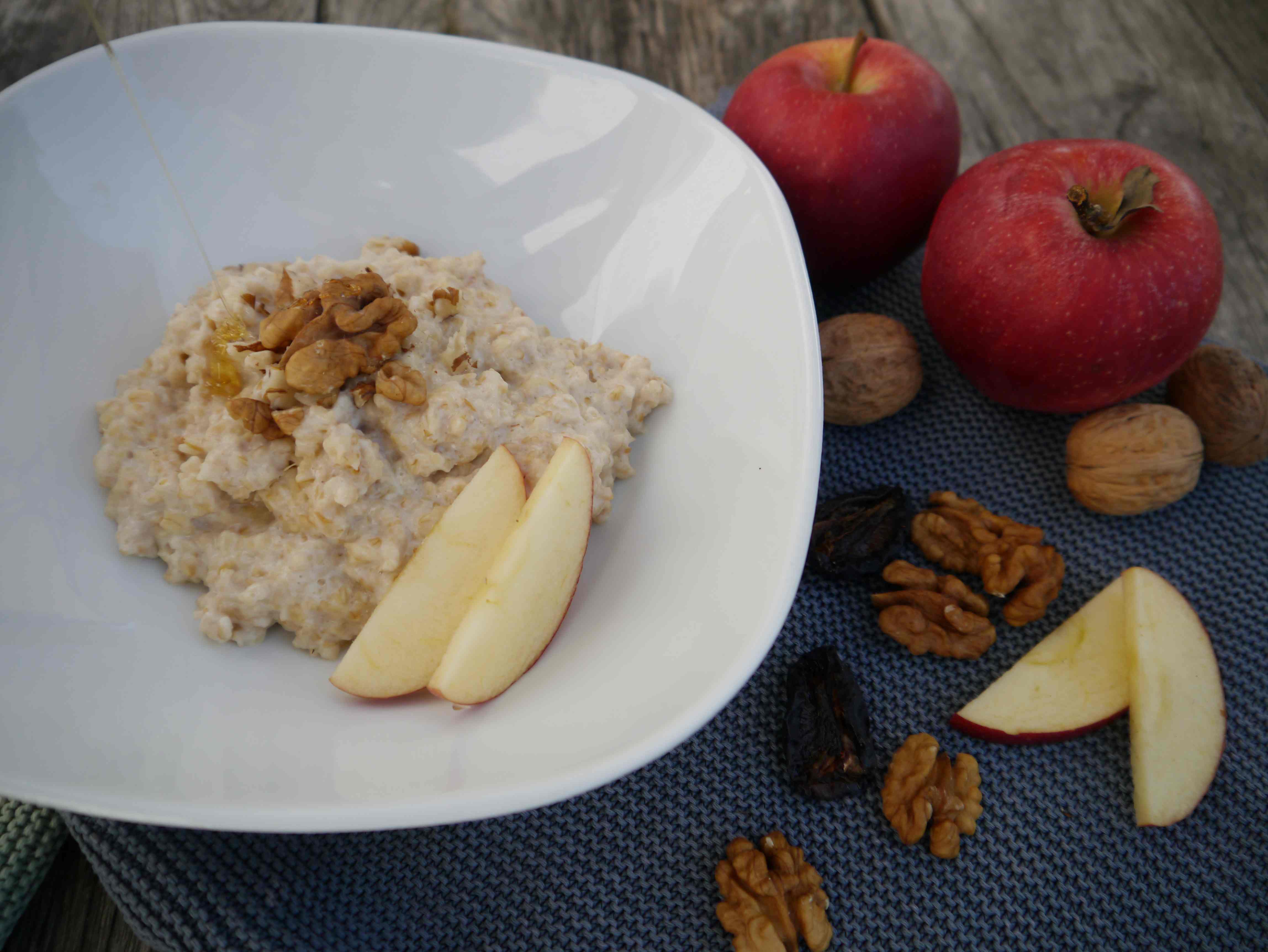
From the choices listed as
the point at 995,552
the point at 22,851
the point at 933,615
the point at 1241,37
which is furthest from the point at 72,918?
the point at 1241,37

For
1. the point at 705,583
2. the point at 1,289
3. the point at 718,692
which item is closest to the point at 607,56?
the point at 1,289

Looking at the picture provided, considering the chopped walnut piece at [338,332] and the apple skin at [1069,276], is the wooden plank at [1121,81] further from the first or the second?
the chopped walnut piece at [338,332]

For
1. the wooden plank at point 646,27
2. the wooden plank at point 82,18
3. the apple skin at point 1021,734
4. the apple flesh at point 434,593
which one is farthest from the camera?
the wooden plank at point 646,27

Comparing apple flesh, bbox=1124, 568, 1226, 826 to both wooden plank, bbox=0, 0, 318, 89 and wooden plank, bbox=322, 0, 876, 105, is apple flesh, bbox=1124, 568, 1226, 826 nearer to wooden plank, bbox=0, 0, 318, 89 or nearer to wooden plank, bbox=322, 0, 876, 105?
wooden plank, bbox=322, 0, 876, 105

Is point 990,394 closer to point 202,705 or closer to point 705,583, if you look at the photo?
point 705,583

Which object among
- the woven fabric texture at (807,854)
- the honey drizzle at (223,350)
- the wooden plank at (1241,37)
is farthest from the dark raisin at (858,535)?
the wooden plank at (1241,37)

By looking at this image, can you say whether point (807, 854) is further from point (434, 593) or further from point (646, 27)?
point (646, 27)
